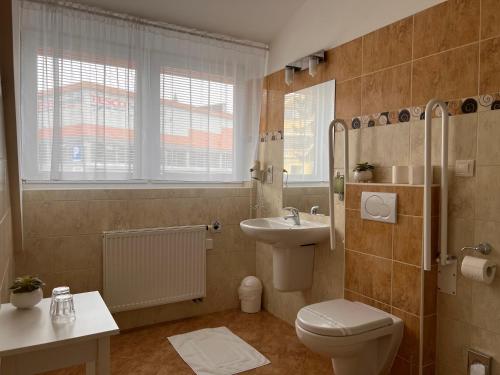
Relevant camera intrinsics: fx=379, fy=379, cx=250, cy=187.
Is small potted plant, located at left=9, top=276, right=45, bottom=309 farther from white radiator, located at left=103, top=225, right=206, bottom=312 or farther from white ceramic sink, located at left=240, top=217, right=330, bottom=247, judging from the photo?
white ceramic sink, located at left=240, top=217, right=330, bottom=247

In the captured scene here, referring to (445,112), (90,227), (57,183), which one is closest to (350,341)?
(445,112)

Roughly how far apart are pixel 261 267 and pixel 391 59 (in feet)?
6.72

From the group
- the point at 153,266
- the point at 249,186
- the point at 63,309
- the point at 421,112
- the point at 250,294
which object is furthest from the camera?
the point at 249,186

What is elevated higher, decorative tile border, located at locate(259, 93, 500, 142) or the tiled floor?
decorative tile border, located at locate(259, 93, 500, 142)

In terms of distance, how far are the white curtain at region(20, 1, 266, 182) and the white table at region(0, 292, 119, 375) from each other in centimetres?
139

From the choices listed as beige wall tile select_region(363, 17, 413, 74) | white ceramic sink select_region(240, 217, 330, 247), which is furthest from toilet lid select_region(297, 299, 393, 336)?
beige wall tile select_region(363, 17, 413, 74)

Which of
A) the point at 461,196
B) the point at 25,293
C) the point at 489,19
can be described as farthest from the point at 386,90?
the point at 25,293

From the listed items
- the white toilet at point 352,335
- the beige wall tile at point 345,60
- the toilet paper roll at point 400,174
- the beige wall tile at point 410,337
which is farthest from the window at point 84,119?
the beige wall tile at point 410,337

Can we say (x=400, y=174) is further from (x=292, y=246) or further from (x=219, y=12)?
(x=219, y=12)

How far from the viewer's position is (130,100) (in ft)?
9.39

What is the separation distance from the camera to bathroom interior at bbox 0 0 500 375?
1.79 m

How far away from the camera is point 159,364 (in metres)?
2.44

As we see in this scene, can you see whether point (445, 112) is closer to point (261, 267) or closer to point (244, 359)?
point (244, 359)

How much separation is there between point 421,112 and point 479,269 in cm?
86
